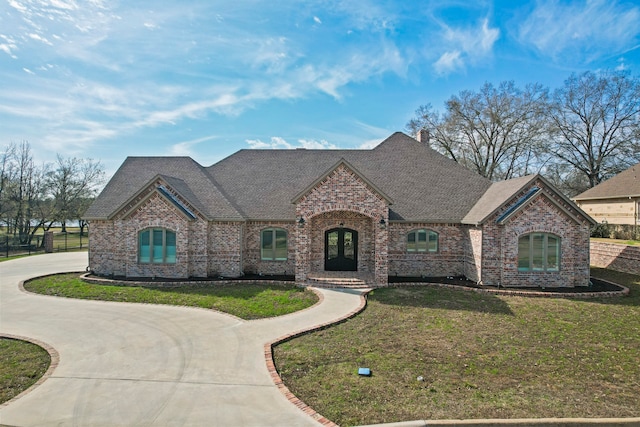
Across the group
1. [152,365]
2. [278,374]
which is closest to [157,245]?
[152,365]

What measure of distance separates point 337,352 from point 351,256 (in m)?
9.63

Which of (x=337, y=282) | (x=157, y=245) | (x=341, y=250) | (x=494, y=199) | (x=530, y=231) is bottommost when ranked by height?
(x=337, y=282)

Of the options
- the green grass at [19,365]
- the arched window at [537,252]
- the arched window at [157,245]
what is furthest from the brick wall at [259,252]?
the arched window at [537,252]

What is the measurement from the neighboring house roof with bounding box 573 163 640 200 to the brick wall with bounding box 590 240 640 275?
8784 millimetres

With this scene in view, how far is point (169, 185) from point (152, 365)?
11.0m

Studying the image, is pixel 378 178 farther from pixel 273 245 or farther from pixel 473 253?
pixel 273 245

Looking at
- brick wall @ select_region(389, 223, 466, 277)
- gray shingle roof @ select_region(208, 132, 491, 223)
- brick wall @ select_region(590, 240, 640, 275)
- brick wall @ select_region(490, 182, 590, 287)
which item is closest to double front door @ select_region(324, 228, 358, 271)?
brick wall @ select_region(389, 223, 466, 277)

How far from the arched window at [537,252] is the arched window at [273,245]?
11.0 metres

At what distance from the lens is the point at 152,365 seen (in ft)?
25.6

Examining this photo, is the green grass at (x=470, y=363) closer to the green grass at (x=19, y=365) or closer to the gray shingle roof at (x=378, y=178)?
the green grass at (x=19, y=365)

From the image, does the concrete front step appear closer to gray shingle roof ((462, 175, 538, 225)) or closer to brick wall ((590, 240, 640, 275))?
gray shingle roof ((462, 175, 538, 225))

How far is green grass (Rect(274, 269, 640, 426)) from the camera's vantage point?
20.6 ft

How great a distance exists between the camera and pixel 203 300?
13.2 meters

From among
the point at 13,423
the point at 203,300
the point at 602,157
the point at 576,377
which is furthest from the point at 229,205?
the point at 602,157
